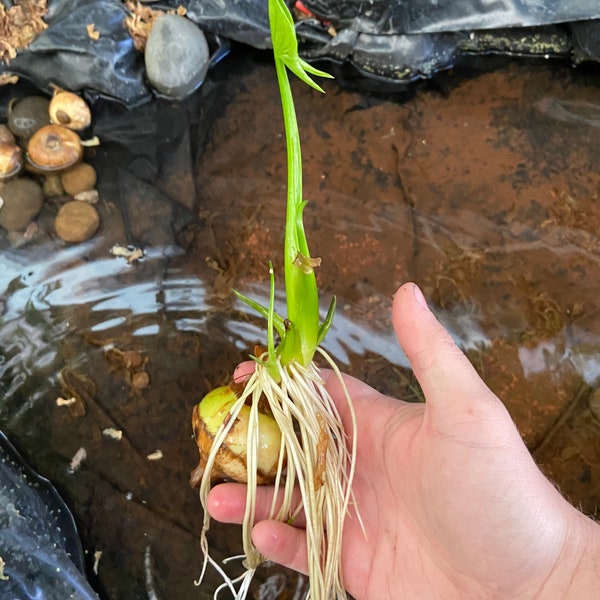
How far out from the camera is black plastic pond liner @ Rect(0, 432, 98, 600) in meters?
1.46

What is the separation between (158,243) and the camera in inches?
77.4

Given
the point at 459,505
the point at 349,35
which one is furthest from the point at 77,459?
the point at 349,35

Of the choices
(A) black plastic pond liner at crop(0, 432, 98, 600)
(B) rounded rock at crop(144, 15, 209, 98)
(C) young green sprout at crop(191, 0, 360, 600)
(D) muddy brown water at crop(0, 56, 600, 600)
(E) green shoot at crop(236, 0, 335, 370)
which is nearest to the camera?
(E) green shoot at crop(236, 0, 335, 370)

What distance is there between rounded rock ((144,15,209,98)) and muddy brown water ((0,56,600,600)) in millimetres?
90

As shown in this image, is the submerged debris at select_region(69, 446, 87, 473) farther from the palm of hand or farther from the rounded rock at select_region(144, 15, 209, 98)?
the rounded rock at select_region(144, 15, 209, 98)

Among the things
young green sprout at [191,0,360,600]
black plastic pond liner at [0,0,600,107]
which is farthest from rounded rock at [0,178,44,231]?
young green sprout at [191,0,360,600]

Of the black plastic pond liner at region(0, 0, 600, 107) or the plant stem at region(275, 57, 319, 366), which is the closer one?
the plant stem at region(275, 57, 319, 366)

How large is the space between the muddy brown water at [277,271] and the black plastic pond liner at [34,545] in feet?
0.21

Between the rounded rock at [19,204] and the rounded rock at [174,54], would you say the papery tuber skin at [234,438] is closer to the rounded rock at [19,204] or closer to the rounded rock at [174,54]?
the rounded rock at [19,204]

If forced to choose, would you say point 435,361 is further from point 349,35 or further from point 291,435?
point 349,35

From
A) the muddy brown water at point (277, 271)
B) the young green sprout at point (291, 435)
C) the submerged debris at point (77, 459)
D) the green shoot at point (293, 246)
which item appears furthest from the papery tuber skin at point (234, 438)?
the submerged debris at point (77, 459)

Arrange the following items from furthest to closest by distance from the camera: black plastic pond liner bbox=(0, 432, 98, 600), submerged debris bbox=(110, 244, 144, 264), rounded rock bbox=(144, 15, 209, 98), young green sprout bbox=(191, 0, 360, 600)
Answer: rounded rock bbox=(144, 15, 209, 98)
submerged debris bbox=(110, 244, 144, 264)
black plastic pond liner bbox=(0, 432, 98, 600)
young green sprout bbox=(191, 0, 360, 600)

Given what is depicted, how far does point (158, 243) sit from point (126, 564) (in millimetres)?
950

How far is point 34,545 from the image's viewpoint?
151 centimetres
